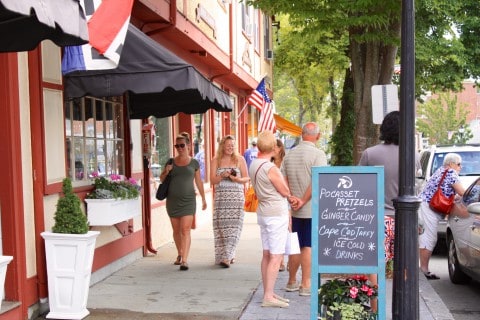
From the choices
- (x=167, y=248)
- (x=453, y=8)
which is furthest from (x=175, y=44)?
(x=453, y=8)

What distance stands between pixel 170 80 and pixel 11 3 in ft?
9.22

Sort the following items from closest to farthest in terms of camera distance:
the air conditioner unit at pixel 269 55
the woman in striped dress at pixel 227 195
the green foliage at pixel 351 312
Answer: the green foliage at pixel 351 312, the woman in striped dress at pixel 227 195, the air conditioner unit at pixel 269 55

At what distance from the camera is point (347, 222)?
16.7 ft

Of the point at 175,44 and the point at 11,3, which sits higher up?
the point at 175,44

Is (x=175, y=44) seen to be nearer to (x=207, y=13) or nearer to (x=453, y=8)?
(x=207, y=13)

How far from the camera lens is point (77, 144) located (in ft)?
22.4

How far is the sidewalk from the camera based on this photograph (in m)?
5.94

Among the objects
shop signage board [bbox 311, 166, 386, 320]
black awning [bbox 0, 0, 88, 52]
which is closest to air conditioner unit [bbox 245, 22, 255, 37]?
shop signage board [bbox 311, 166, 386, 320]

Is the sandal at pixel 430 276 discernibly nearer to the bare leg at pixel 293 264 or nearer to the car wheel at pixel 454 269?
the car wheel at pixel 454 269

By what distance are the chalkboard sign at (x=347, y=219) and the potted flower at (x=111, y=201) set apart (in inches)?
108

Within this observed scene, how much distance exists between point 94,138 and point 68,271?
2.19 m

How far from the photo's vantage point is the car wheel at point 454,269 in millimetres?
7852

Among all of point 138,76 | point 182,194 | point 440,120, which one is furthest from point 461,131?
point 138,76

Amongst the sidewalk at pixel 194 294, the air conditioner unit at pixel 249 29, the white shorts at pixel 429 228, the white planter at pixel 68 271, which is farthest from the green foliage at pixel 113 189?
the air conditioner unit at pixel 249 29
